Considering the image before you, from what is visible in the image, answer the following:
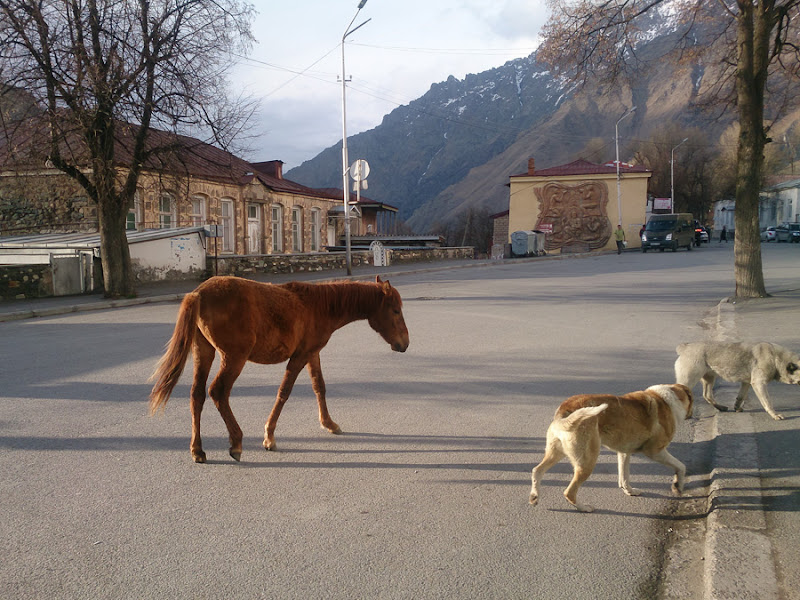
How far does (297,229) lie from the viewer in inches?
1537

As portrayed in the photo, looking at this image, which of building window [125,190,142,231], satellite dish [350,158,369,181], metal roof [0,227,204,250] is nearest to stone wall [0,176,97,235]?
metal roof [0,227,204,250]

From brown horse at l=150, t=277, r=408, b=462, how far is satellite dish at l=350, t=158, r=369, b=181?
24.8 m

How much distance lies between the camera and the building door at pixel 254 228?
34219 millimetres

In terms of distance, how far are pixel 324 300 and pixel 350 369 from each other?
10.5 ft

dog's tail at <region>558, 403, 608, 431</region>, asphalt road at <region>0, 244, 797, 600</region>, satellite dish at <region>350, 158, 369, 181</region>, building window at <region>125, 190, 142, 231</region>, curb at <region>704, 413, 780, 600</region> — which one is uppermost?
satellite dish at <region>350, 158, 369, 181</region>

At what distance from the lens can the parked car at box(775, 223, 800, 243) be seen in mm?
57375

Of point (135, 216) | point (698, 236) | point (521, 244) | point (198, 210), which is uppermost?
point (198, 210)

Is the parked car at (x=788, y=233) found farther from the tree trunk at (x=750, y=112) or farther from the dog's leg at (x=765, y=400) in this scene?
the dog's leg at (x=765, y=400)

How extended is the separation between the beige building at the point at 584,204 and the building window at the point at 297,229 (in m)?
22.8

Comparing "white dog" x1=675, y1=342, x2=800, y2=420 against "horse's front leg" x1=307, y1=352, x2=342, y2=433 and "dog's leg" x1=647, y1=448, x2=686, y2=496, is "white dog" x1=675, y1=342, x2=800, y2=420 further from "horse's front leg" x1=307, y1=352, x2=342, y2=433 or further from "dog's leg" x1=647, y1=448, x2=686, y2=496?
"horse's front leg" x1=307, y1=352, x2=342, y2=433

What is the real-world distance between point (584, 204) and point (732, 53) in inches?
1607

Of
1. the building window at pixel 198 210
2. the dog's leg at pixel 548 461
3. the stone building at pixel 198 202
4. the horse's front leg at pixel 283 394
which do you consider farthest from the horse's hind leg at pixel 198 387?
the building window at pixel 198 210

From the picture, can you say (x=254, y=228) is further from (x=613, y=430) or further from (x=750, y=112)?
(x=613, y=430)

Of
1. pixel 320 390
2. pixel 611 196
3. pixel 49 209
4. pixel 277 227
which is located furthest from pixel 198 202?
pixel 611 196
